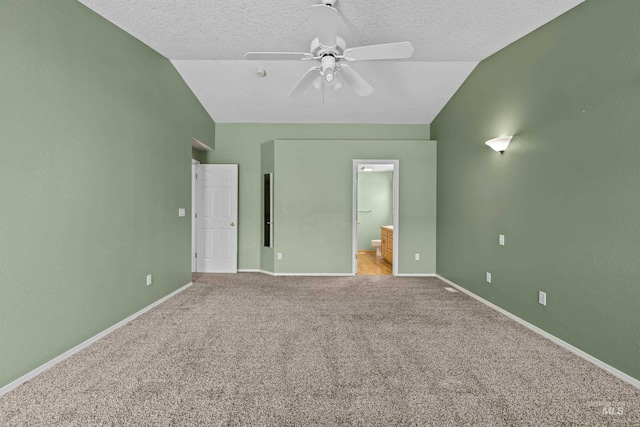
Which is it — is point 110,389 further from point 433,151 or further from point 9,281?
point 433,151

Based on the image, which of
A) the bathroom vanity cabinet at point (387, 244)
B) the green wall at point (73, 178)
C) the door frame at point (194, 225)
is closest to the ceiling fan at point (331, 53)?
the green wall at point (73, 178)

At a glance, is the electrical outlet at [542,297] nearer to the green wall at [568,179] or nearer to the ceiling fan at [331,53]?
the green wall at [568,179]

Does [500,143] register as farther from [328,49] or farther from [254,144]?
[254,144]

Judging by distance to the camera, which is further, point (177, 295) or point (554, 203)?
point (177, 295)

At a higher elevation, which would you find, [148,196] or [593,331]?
[148,196]

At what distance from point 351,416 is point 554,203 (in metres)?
2.58

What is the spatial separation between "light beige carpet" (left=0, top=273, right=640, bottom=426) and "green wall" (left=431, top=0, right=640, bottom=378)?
0.39 m

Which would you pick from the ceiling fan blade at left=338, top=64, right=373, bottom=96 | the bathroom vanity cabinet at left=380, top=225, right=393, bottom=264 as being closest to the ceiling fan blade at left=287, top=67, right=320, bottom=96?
the ceiling fan blade at left=338, top=64, right=373, bottom=96

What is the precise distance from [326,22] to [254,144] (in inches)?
135

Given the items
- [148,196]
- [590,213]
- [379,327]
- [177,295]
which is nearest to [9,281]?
[148,196]

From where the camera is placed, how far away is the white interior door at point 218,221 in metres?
5.12

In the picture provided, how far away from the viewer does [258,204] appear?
207 inches

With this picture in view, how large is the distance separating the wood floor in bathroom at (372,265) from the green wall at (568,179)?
1.97m

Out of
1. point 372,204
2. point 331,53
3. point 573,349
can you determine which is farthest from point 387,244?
point 331,53
